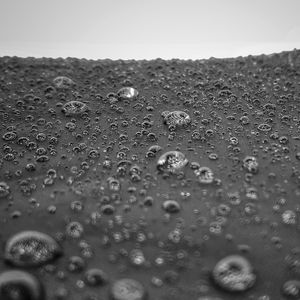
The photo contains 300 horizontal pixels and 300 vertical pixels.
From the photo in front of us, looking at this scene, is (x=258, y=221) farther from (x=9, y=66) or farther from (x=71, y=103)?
(x=9, y=66)

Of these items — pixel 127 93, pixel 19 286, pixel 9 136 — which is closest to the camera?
pixel 19 286

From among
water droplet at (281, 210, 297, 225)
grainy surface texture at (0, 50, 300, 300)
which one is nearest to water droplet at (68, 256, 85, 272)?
grainy surface texture at (0, 50, 300, 300)

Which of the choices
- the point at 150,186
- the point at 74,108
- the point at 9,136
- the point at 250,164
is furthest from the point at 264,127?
the point at 9,136

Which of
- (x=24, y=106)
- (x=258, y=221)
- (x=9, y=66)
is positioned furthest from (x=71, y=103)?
(x=258, y=221)

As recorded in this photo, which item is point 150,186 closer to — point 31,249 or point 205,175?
point 205,175

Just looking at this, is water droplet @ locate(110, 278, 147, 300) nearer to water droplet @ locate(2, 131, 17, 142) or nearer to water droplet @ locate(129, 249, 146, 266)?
water droplet @ locate(129, 249, 146, 266)

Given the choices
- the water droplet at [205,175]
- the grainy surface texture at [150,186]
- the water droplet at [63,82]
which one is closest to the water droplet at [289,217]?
the grainy surface texture at [150,186]
